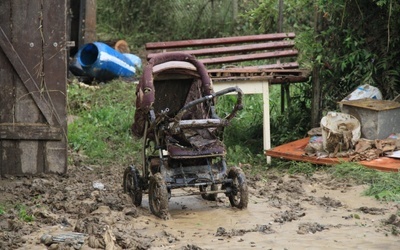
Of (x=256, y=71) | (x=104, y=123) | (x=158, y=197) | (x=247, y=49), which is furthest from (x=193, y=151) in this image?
(x=104, y=123)

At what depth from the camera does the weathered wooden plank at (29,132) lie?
1015cm

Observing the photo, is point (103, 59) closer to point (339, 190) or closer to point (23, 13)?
point (23, 13)

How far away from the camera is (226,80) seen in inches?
444

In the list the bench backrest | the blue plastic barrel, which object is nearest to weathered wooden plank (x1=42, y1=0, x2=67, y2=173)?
the bench backrest

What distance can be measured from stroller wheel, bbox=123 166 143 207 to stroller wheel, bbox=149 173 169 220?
356 mm

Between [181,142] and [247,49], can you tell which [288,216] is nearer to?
[181,142]

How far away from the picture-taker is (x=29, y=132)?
1020cm

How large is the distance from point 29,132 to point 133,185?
1.76m

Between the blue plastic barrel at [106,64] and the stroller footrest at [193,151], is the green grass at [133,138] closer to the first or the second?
the blue plastic barrel at [106,64]

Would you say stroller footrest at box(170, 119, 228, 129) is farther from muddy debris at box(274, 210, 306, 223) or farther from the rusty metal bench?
the rusty metal bench

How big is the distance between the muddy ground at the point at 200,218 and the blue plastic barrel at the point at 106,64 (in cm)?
530

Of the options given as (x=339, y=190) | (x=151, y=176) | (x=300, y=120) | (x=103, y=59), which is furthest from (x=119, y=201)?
(x=103, y=59)

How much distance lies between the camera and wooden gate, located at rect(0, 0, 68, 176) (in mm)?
10039

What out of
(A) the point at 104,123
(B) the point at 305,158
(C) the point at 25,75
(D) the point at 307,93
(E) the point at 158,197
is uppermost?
(C) the point at 25,75
